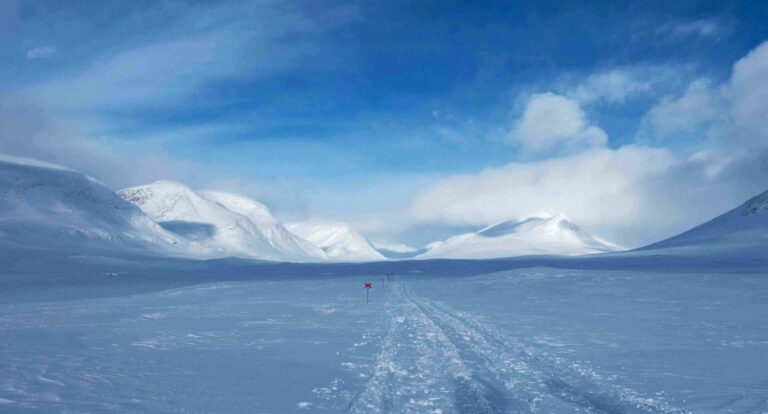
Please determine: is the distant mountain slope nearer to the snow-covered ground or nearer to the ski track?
Result: the snow-covered ground

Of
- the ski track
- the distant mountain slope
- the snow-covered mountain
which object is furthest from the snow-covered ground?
the snow-covered mountain

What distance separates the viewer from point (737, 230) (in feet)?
343

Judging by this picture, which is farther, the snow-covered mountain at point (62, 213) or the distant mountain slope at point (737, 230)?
the snow-covered mountain at point (62, 213)

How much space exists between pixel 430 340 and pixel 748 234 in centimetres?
10975

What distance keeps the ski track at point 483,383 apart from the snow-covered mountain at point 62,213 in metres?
127

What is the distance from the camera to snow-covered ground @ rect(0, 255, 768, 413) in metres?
7.16

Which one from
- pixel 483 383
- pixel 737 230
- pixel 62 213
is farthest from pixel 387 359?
pixel 62 213

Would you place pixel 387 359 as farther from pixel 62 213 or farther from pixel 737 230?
pixel 62 213

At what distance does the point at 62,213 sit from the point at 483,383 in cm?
18331

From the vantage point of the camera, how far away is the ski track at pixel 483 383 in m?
6.87

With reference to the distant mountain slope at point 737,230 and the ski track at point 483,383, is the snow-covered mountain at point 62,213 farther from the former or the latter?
the distant mountain slope at point 737,230

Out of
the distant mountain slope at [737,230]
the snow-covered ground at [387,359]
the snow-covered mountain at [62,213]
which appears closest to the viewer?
the snow-covered ground at [387,359]

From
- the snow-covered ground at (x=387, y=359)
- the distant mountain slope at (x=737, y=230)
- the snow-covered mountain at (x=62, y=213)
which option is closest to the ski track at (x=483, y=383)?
the snow-covered ground at (x=387, y=359)

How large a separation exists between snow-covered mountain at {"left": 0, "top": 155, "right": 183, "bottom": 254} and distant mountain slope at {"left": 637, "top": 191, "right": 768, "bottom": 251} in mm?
140608
